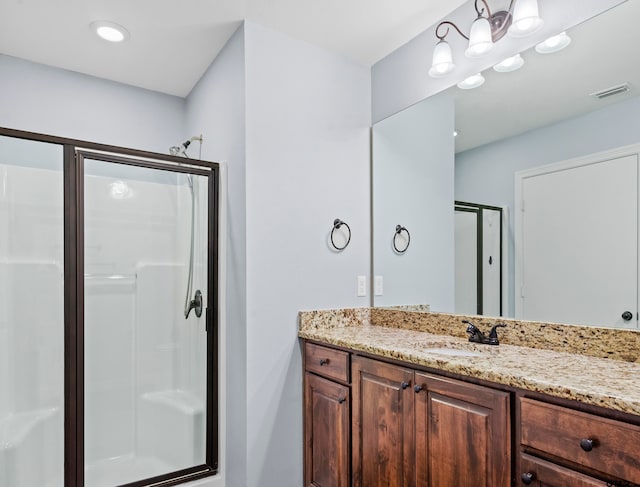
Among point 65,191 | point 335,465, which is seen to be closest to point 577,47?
point 335,465

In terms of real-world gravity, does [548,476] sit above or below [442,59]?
below

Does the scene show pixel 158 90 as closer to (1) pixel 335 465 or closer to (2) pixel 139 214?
(2) pixel 139 214

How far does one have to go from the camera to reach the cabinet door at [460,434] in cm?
133

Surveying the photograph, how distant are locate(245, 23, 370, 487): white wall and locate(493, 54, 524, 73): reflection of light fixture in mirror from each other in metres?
0.91

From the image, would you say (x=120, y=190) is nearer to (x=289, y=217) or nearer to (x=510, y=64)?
(x=289, y=217)

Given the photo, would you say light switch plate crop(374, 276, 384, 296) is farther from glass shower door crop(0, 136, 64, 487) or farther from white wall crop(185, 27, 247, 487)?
glass shower door crop(0, 136, 64, 487)

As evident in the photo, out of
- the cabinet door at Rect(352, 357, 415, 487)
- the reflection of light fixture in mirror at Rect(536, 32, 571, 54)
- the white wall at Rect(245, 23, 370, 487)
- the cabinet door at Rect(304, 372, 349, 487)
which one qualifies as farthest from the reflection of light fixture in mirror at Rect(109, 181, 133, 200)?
the reflection of light fixture in mirror at Rect(536, 32, 571, 54)

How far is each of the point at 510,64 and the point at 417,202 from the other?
87cm

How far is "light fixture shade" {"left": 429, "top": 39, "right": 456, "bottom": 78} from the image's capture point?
2.11 m

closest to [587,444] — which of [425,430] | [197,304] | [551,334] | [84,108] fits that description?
[425,430]

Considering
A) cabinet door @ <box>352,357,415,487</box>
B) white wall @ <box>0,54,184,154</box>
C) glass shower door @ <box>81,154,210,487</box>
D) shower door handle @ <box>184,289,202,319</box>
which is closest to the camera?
cabinet door @ <box>352,357,415,487</box>

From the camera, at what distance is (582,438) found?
3.68 ft

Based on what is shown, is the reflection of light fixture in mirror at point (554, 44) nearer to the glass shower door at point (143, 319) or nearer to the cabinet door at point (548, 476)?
the cabinet door at point (548, 476)

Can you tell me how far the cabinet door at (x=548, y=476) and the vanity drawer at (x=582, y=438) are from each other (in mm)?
34
